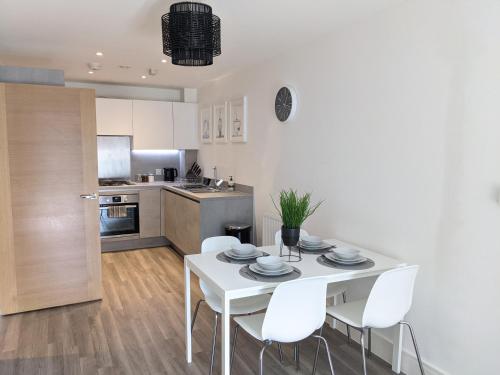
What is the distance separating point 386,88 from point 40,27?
8.60 feet

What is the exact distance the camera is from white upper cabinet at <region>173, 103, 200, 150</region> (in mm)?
5961

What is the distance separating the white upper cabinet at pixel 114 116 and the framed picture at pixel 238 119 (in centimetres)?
169

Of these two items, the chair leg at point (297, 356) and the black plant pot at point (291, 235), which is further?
the chair leg at point (297, 356)

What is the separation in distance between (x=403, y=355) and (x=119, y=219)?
13.1 ft

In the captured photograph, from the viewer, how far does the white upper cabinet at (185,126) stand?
5.96 meters

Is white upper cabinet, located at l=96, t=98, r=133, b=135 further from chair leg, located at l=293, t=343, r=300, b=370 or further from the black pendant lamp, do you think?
chair leg, located at l=293, t=343, r=300, b=370

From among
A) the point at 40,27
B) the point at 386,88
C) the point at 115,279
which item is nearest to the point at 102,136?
the point at 115,279

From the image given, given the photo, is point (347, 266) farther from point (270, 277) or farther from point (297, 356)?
point (297, 356)

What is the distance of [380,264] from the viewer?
2.49 m

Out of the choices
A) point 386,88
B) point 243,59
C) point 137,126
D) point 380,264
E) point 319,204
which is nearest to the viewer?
point 380,264

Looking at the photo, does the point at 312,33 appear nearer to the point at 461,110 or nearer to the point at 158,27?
the point at 158,27

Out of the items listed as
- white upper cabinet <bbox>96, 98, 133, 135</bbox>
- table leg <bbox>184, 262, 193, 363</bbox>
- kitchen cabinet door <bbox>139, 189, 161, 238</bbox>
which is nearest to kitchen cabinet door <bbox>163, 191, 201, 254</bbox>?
kitchen cabinet door <bbox>139, 189, 161, 238</bbox>

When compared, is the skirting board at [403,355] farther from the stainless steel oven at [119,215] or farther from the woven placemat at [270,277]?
the stainless steel oven at [119,215]

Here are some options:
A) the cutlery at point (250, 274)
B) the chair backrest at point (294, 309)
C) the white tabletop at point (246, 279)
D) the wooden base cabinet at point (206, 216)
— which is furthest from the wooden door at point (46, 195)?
the chair backrest at point (294, 309)
